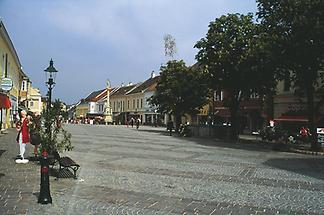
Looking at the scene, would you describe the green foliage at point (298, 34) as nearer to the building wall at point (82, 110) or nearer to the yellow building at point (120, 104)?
the yellow building at point (120, 104)

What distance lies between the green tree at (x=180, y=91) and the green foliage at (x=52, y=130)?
30475 millimetres

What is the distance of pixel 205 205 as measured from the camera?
27.8ft

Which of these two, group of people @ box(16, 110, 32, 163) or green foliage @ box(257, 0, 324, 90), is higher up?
green foliage @ box(257, 0, 324, 90)

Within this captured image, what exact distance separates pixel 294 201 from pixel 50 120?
7.97 metres

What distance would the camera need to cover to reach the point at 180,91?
4409 cm

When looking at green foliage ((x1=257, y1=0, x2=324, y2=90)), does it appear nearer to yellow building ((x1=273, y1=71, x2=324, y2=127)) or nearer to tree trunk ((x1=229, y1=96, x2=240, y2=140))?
tree trunk ((x1=229, y1=96, x2=240, y2=140))

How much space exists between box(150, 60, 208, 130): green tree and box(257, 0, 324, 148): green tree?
1888cm

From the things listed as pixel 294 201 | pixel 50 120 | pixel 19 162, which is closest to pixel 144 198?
pixel 294 201

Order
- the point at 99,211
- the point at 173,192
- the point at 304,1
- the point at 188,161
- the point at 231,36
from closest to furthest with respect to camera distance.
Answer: the point at 99,211
the point at 173,192
the point at 188,161
the point at 304,1
the point at 231,36

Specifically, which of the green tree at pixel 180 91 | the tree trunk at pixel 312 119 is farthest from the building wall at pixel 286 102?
the tree trunk at pixel 312 119

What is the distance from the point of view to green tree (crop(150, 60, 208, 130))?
145 ft

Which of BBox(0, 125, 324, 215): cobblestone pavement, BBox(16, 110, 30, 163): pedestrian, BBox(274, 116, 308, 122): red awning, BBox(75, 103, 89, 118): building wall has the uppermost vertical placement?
BBox(75, 103, 89, 118): building wall

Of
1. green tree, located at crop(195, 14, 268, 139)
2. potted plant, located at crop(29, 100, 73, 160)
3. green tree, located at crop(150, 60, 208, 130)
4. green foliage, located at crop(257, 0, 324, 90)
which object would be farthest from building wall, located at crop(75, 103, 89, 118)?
potted plant, located at crop(29, 100, 73, 160)

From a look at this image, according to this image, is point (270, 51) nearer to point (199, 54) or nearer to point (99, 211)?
point (199, 54)
